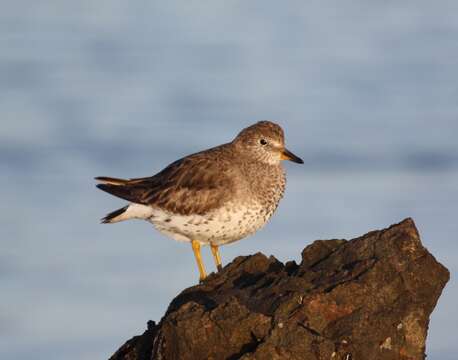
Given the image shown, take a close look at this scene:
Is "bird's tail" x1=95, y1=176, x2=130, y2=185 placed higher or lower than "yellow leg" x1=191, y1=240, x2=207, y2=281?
higher

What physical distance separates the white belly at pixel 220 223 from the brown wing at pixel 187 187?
137mm

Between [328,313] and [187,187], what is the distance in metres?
5.81

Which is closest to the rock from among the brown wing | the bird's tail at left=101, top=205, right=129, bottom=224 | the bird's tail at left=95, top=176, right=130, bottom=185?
the brown wing

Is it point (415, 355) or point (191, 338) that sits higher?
point (191, 338)

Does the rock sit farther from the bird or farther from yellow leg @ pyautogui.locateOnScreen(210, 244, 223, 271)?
yellow leg @ pyautogui.locateOnScreen(210, 244, 223, 271)

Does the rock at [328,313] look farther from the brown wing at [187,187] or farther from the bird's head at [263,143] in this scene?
the bird's head at [263,143]

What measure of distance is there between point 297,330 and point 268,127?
23.0 feet

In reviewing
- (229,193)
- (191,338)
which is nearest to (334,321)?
(191,338)

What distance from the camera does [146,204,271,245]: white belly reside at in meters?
15.0

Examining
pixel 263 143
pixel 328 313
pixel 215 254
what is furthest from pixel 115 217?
pixel 328 313

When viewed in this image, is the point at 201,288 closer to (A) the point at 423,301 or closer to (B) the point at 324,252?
(B) the point at 324,252

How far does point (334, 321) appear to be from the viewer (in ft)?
33.6

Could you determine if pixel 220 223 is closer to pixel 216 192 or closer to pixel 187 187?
pixel 216 192

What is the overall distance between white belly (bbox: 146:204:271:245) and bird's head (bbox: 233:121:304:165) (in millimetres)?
1231
